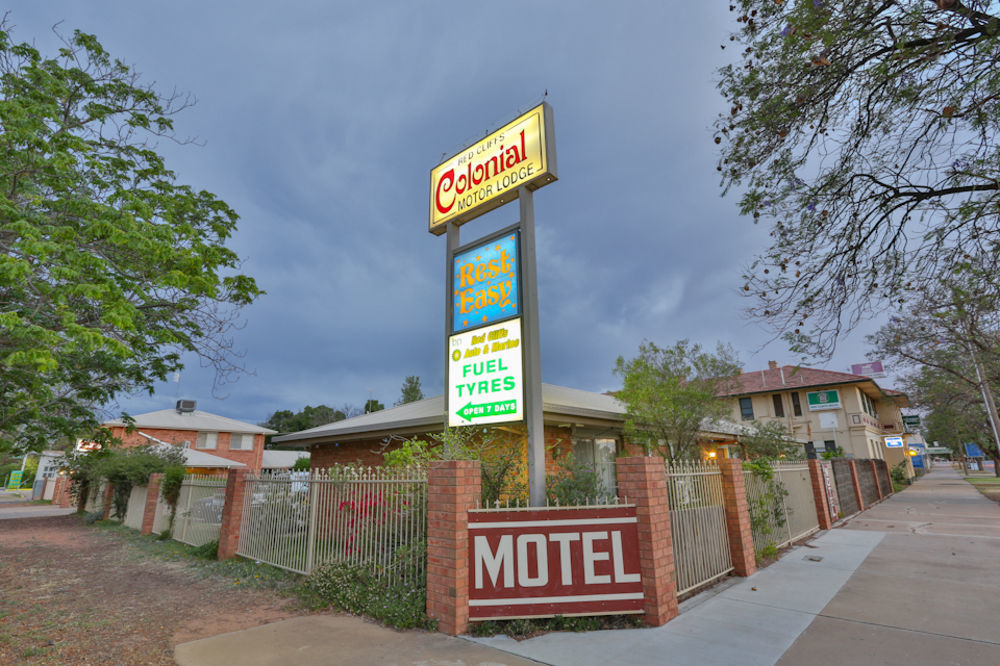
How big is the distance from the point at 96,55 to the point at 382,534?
34.3 feet

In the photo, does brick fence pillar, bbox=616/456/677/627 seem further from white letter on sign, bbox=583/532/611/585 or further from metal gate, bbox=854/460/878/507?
metal gate, bbox=854/460/878/507

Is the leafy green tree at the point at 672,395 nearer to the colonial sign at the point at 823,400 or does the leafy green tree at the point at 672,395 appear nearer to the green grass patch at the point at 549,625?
the green grass patch at the point at 549,625

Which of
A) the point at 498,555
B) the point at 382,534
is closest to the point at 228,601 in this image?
the point at 382,534

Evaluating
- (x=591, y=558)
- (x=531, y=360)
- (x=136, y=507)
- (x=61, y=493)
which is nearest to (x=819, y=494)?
(x=591, y=558)

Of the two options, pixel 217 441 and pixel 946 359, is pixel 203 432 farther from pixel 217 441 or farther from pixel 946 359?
pixel 946 359

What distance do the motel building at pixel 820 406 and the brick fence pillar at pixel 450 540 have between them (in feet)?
104

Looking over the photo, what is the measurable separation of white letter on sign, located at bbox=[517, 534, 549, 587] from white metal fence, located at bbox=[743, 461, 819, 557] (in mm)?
5387

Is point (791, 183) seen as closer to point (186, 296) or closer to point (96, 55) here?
point (186, 296)

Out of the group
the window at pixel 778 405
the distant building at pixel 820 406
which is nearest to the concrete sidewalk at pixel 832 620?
the distant building at pixel 820 406

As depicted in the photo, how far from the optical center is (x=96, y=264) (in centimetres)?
673

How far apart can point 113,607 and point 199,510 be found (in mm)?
5532

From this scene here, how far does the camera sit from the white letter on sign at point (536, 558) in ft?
19.1

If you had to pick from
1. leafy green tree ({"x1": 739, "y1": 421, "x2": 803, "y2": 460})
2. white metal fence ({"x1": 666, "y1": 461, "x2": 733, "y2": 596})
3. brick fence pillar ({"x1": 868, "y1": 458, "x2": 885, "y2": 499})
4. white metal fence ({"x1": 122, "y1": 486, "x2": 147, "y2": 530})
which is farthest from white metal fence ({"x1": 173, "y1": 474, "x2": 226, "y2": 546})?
brick fence pillar ({"x1": 868, "y1": 458, "x2": 885, "y2": 499})

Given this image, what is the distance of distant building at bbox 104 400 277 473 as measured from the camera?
32.0m
